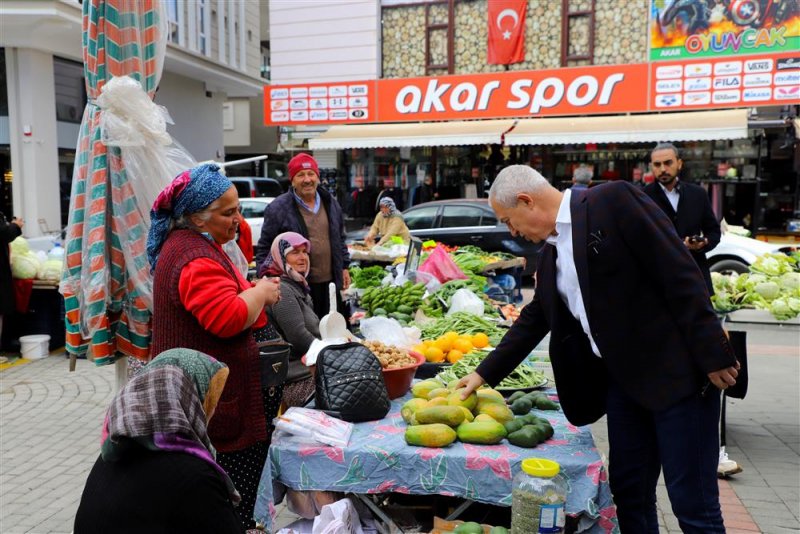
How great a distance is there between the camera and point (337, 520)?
273 centimetres

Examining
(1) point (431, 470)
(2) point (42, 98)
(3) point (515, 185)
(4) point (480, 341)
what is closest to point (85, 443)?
(4) point (480, 341)

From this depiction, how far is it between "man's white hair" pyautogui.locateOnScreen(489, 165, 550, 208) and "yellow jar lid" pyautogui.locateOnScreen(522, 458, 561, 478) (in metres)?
0.99

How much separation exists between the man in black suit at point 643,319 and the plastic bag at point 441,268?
4.43 meters

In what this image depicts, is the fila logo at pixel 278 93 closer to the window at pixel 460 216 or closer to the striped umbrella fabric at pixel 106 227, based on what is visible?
the window at pixel 460 216

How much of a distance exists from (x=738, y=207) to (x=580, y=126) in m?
3.99

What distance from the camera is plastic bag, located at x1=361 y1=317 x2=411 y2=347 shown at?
434cm

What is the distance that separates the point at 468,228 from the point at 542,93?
5453 mm

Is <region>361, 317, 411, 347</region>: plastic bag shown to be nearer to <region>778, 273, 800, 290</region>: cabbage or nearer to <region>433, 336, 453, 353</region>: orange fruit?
<region>433, 336, 453, 353</region>: orange fruit

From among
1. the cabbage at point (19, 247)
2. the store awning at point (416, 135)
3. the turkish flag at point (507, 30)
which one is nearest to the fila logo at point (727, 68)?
the store awning at point (416, 135)

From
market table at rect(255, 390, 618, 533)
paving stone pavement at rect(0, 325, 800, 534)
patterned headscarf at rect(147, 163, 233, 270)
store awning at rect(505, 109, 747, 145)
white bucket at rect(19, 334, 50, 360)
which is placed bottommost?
paving stone pavement at rect(0, 325, 800, 534)

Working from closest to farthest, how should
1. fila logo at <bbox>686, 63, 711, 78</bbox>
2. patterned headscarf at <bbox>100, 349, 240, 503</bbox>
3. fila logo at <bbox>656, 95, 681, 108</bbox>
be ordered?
patterned headscarf at <bbox>100, 349, 240, 503</bbox> → fila logo at <bbox>686, 63, 711, 78</bbox> → fila logo at <bbox>656, 95, 681, 108</bbox>

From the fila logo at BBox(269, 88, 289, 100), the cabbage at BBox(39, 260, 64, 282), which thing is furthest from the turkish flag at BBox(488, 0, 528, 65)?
the cabbage at BBox(39, 260, 64, 282)

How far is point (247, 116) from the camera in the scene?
31000 millimetres

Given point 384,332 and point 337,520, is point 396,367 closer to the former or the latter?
point 337,520
